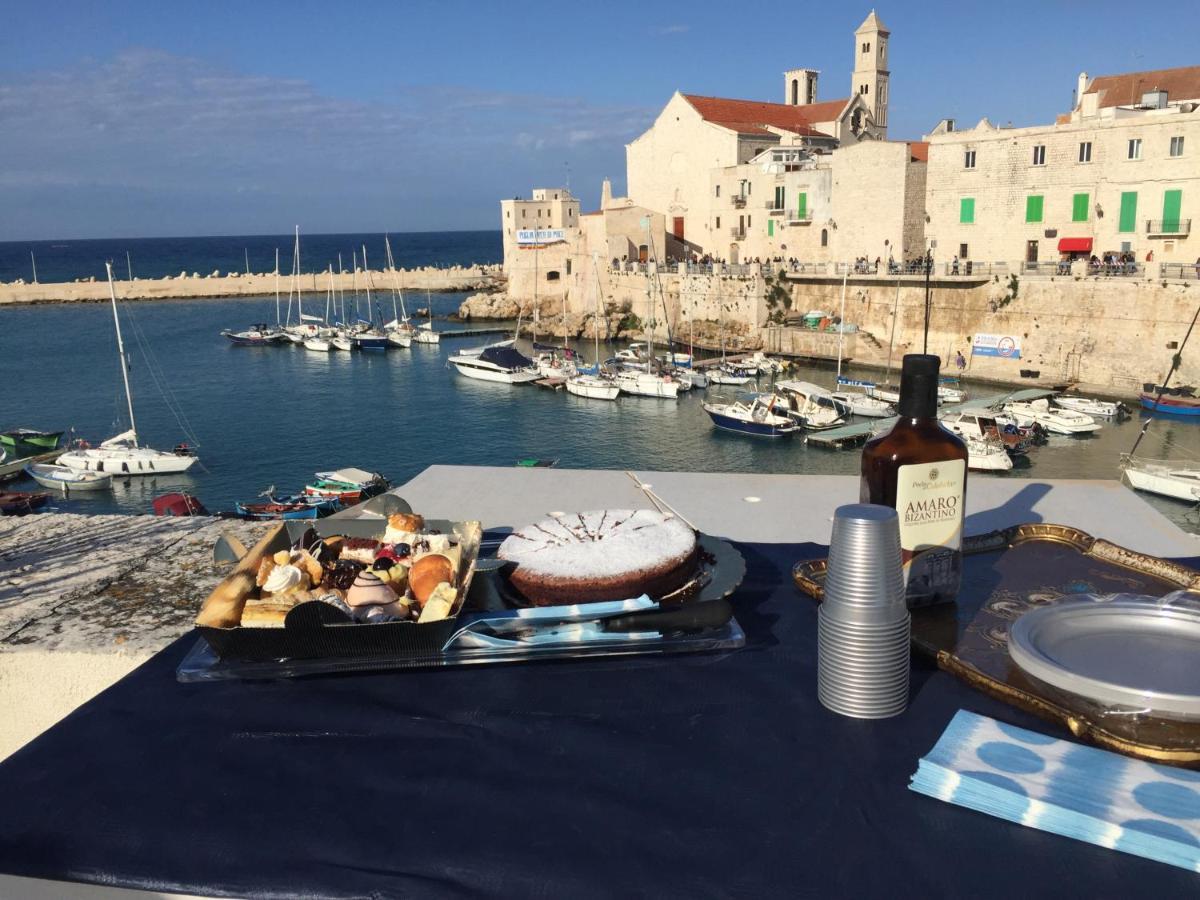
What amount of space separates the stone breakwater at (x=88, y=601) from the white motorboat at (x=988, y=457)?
2395 centimetres

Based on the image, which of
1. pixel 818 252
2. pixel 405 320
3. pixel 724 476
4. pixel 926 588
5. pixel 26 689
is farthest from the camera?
pixel 405 320

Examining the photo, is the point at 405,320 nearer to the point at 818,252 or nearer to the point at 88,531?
the point at 818,252

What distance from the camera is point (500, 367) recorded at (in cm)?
4250

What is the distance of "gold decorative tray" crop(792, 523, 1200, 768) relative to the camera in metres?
2.02

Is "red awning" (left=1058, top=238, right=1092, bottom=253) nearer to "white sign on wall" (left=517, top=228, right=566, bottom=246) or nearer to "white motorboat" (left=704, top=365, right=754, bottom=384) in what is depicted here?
"white motorboat" (left=704, top=365, right=754, bottom=384)

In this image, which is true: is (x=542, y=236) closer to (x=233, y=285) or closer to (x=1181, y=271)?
(x=1181, y=271)

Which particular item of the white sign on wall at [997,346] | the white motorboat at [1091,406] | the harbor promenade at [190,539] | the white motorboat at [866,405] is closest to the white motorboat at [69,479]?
the white motorboat at [866,405]

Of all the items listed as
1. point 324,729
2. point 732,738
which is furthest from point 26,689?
point 732,738

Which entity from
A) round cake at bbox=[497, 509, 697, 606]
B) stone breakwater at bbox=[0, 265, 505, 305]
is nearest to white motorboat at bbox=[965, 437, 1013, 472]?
round cake at bbox=[497, 509, 697, 606]

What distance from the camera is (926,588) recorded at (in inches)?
109

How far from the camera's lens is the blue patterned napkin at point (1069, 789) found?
1.75 m

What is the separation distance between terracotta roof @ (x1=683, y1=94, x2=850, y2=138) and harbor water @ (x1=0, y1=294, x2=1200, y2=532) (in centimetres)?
1441

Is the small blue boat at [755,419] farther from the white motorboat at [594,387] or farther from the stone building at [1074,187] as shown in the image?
the stone building at [1074,187]

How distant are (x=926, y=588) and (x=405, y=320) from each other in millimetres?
57833
